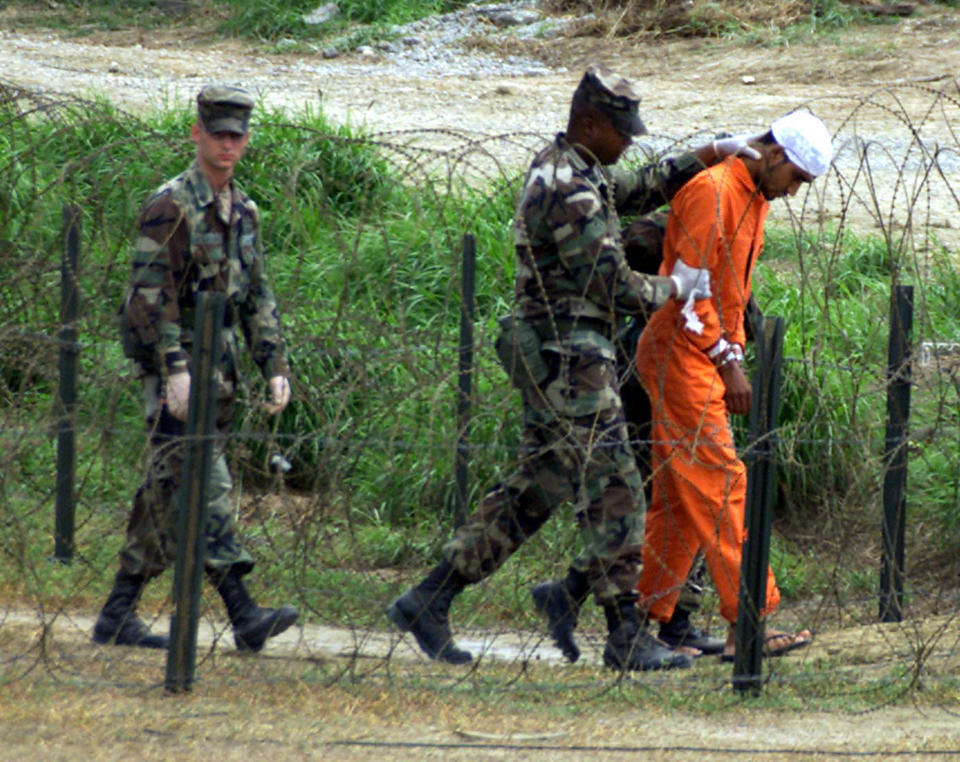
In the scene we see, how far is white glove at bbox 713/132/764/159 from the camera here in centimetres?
462

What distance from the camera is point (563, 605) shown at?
4703 mm

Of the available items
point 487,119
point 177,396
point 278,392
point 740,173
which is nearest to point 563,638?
point 278,392

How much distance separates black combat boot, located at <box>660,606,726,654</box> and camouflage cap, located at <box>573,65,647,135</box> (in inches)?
59.7

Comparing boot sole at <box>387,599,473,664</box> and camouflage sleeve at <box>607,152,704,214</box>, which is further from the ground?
camouflage sleeve at <box>607,152,704,214</box>

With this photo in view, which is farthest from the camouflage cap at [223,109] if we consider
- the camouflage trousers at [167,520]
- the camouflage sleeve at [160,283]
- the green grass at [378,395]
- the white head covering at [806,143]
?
the white head covering at [806,143]

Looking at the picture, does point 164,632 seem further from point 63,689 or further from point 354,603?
point 63,689

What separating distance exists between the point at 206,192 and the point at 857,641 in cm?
233

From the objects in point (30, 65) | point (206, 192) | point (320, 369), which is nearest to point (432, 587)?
point (206, 192)

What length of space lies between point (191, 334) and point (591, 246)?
1.17 m

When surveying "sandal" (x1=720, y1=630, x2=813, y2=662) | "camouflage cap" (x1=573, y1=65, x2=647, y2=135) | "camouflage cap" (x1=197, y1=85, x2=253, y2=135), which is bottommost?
"sandal" (x1=720, y1=630, x2=813, y2=662)

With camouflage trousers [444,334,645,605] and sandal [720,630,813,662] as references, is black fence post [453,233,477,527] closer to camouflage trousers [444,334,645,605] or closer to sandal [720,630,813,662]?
camouflage trousers [444,334,645,605]

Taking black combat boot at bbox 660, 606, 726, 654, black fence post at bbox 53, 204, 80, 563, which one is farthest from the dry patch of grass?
black combat boot at bbox 660, 606, 726, 654

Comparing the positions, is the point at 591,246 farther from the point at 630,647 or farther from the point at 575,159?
the point at 630,647

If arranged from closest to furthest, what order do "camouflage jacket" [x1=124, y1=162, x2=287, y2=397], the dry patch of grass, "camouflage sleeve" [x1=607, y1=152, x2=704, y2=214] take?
"camouflage jacket" [x1=124, y1=162, x2=287, y2=397] < "camouflage sleeve" [x1=607, y1=152, x2=704, y2=214] < the dry patch of grass
